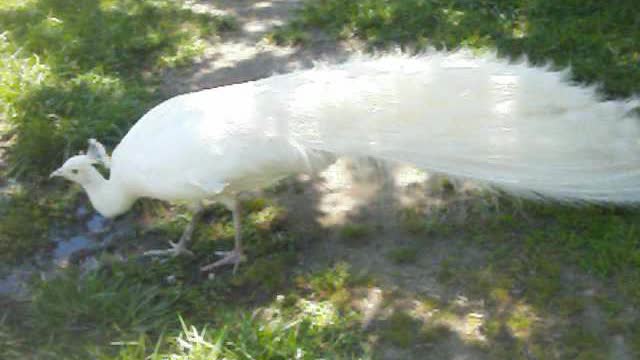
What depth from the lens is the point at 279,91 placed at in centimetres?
417

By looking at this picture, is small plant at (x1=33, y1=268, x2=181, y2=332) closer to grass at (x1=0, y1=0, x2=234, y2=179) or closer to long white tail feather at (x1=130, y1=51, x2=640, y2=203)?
long white tail feather at (x1=130, y1=51, x2=640, y2=203)

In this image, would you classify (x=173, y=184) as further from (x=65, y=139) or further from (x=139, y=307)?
(x=65, y=139)

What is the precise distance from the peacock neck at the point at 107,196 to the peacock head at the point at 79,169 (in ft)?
0.04

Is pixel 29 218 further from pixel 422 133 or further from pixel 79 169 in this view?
pixel 422 133

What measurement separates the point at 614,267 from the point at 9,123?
401 centimetres

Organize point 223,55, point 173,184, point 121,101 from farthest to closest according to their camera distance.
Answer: point 223,55 < point 121,101 < point 173,184

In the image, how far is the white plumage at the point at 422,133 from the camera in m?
3.88

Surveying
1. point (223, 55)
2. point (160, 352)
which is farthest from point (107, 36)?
point (160, 352)

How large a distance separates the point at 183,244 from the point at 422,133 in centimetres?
147

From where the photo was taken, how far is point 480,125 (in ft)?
12.8

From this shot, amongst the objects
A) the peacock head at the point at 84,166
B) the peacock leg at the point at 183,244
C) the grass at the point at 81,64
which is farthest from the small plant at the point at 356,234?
the grass at the point at 81,64

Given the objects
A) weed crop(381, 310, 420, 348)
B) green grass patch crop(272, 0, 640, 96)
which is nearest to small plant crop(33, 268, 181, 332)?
weed crop(381, 310, 420, 348)

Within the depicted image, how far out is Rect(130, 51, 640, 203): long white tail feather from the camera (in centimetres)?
387

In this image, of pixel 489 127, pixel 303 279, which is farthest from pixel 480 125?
pixel 303 279
